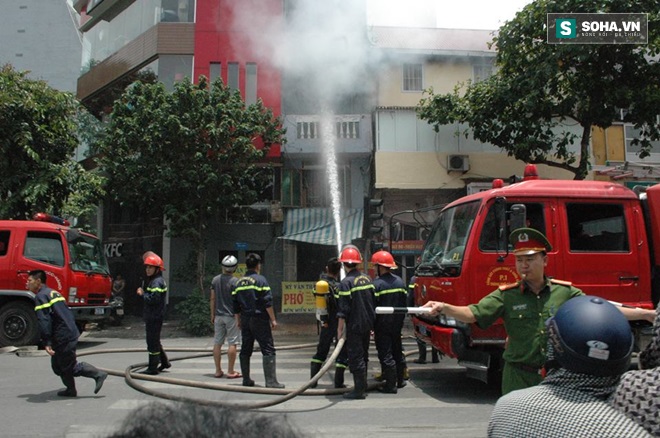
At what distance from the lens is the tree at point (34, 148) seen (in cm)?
1278

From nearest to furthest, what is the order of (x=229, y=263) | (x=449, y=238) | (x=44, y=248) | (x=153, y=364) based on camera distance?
(x=449, y=238)
(x=153, y=364)
(x=229, y=263)
(x=44, y=248)

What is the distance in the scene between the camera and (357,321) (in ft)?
21.1

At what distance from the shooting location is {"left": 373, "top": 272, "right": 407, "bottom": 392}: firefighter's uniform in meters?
6.64

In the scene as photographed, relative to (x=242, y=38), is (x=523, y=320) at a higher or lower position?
lower

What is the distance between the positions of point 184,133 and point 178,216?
220cm

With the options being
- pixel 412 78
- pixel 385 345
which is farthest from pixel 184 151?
pixel 385 345

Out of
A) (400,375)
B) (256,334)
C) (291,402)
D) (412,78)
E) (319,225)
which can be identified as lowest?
(291,402)

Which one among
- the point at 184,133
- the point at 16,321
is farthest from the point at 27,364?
the point at 184,133

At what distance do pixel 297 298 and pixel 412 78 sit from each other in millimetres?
7617

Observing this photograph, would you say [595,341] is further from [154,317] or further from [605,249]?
[154,317]

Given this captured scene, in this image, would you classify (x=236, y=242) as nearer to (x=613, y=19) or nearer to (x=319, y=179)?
(x=319, y=179)
